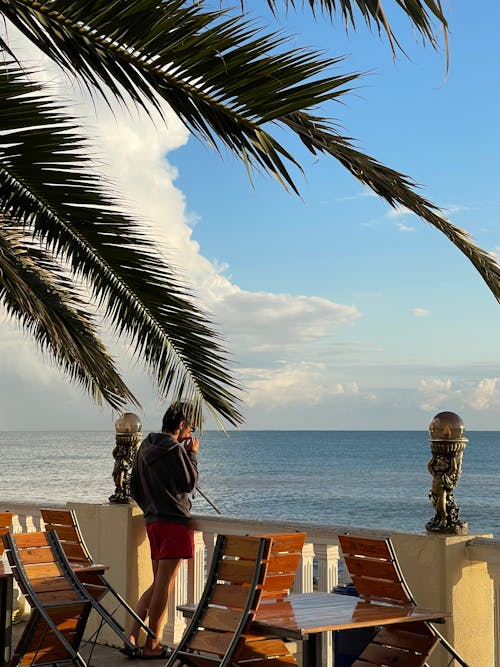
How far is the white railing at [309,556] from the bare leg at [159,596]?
0.28 metres

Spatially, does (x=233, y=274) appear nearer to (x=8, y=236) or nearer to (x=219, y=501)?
(x=219, y=501)

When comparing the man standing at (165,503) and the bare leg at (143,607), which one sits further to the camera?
the bare leg at (143,607)

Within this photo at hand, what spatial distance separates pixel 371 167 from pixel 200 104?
80cm

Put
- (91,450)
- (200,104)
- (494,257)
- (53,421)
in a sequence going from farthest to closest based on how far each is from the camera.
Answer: (91,450), (53,421), (494,257), (200,104)

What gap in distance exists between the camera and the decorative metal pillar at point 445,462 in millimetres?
5781

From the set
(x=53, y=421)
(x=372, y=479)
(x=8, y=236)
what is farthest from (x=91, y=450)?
(x=8, y=236)

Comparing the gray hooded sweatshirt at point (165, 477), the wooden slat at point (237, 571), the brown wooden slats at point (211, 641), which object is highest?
the gray hooded sweatshirt at point (165, 477)

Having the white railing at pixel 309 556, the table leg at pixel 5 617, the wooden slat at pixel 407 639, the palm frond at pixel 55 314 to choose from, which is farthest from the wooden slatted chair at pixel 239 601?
the palm frond at pixel 55 314

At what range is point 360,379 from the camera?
6438 centimetres

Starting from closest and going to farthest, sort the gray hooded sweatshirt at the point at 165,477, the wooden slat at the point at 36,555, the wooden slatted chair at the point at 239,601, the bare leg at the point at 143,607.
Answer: the wooden slatted chair at the point at 239,601, the wooden slat at the point at 36,555, the gray hooded sweatshirt at the point at 165,477, the bare leg at the point at 143,607

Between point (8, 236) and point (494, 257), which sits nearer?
point (494, 257)

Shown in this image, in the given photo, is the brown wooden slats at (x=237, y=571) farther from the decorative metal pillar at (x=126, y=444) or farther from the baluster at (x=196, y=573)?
the decorative metal pillar at (x=126, y=444)

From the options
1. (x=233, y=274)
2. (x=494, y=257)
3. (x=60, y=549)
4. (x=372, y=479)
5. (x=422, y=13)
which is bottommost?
(x=60, y=549)

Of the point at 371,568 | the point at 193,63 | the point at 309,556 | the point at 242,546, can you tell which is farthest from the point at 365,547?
the point at 193,63
